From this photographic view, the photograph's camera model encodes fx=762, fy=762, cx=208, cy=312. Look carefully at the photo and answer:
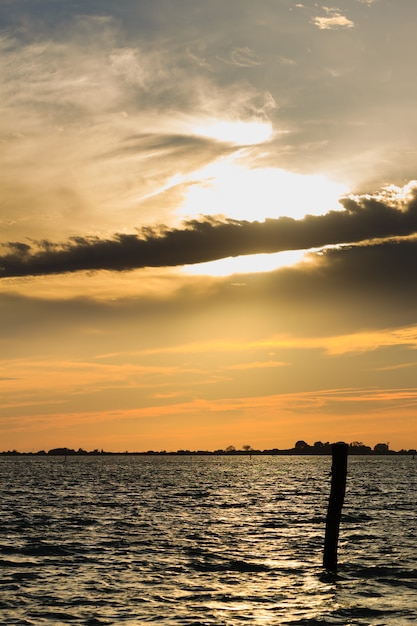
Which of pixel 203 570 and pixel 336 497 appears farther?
pixel 336 497

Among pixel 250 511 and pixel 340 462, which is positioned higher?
pixel 340 462

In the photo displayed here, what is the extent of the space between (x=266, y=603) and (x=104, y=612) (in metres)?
4.80

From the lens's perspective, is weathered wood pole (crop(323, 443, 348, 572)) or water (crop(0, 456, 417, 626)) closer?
water (crop(0, 456, 417, 626))

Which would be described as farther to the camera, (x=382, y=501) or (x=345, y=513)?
(x=382, y=501)

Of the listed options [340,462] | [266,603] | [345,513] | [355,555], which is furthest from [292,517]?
[266,603]

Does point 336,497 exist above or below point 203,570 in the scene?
above

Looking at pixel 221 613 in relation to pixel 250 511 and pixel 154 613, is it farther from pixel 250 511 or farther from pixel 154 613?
pixel 250 511

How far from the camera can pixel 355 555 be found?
3259cm

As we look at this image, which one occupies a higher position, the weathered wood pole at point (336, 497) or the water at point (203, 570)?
the weathered wood pole at point (336, 497)

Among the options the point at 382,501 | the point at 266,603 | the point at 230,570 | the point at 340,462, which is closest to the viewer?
the point at 266,603

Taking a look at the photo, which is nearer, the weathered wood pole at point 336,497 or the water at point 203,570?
the water at point 203,570

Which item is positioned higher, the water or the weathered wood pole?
the weathered wood pole

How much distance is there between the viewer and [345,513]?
54.4 meters

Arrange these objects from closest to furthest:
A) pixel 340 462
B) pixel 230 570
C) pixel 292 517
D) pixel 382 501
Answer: pixel 230 570 < pixel 340 462 < pixel 292 517 < pixel 382 501
